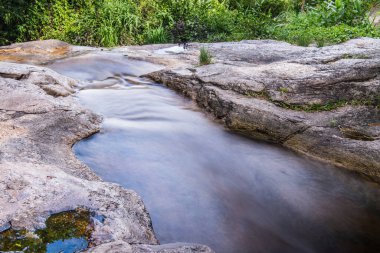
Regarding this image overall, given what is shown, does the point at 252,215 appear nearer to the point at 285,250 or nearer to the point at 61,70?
the point at 285,250

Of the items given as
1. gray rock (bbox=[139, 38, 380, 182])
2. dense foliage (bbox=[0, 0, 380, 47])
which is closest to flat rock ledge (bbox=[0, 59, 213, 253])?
gray rock (bbox=[139, 38, 380, 182])

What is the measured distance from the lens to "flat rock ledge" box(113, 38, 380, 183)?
4.34 m

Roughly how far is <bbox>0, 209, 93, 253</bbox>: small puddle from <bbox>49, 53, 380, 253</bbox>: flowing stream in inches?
34.3

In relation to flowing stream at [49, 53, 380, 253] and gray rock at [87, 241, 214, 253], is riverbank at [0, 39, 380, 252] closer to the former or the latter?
gray rock at [87, 241, 214, 253]

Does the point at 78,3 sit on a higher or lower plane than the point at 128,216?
higher

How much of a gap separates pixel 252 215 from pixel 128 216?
135 cm

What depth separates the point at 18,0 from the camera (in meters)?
10.1

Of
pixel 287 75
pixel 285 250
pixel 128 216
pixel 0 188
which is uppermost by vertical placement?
pixel 287 75

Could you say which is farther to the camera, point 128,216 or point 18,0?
point 18,0

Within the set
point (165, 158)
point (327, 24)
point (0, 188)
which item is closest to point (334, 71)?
point (165, 158)

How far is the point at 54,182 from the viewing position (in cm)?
257

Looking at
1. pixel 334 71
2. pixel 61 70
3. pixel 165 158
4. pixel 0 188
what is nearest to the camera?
pixel 0 188

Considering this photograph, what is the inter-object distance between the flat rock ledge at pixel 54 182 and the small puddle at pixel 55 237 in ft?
0.15

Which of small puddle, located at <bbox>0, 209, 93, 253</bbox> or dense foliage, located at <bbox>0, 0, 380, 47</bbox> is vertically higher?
dense foliage, located at <bbox>0, 0, 380, 47</bbox>
